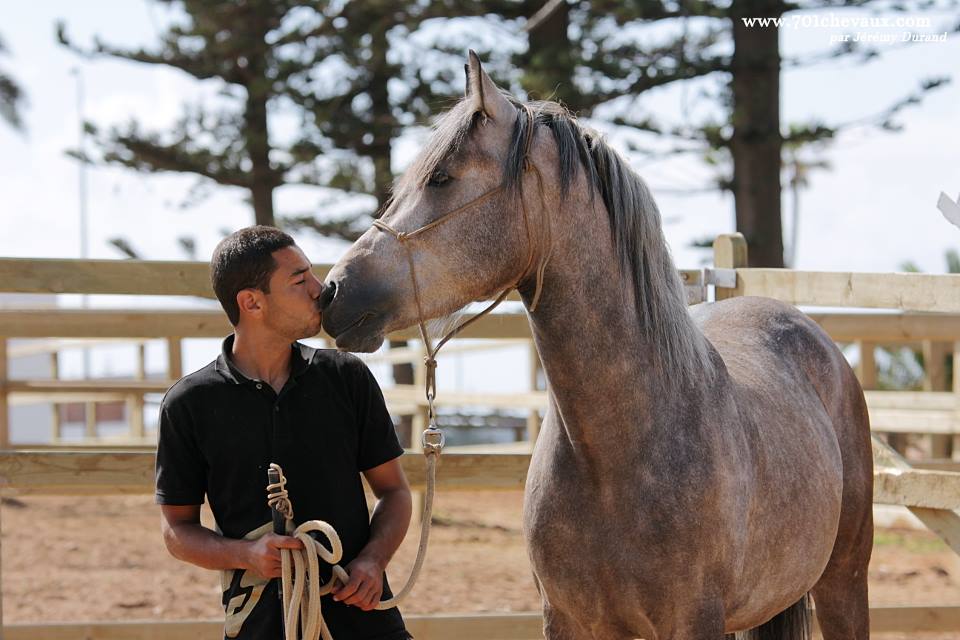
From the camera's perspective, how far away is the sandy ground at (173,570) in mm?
5930

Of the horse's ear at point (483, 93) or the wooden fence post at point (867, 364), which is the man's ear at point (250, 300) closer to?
the horse's ear at point (483, 93)

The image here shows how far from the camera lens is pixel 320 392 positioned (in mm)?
2574

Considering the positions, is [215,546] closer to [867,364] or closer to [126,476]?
[126,476]

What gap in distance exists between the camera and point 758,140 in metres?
10.9

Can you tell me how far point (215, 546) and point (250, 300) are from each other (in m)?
0.54

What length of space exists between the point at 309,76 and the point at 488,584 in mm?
8482

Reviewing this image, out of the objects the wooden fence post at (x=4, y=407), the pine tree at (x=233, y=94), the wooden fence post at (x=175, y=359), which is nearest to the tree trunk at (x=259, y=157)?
the pine tree at (x=233, y=94)

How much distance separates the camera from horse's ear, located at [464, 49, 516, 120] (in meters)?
2.47

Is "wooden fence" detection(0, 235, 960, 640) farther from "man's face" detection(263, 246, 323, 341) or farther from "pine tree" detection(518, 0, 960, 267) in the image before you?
"pine tree" detection(518, 0, 960, 267)

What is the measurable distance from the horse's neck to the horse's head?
4.4 inches

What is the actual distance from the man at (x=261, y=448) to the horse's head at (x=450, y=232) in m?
0.18

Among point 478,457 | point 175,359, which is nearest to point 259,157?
point 175,359

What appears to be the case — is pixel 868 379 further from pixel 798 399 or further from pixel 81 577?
pixel 81 577

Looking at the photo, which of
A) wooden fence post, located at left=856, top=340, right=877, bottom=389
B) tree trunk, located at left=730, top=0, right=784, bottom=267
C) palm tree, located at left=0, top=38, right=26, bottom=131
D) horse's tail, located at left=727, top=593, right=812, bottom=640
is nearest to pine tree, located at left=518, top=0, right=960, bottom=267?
tree trunk, located at left=730, top=0, right=784, bottom=267
